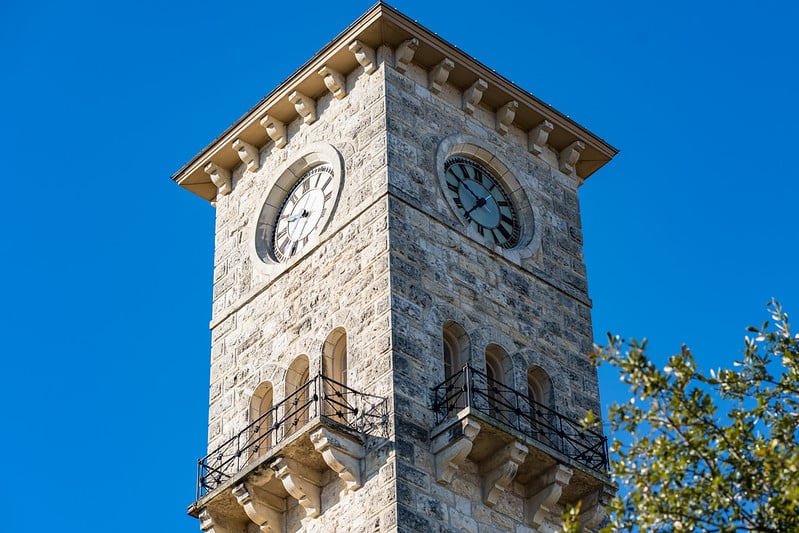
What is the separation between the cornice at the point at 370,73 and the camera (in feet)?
109

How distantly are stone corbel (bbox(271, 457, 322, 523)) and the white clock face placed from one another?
520 centimetres

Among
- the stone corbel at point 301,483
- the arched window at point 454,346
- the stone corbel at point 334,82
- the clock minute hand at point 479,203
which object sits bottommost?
the stone corbel at point 301,483

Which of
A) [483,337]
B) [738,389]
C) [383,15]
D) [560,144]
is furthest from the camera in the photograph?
[560,144]

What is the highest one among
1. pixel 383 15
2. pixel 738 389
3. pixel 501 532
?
pixel 383 15

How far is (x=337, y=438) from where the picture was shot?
28.0 meters

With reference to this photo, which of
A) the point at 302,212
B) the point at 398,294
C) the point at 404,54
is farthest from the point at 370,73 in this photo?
the point at 398,294

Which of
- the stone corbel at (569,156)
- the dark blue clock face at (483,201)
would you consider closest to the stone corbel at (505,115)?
the dark blue clock face at (483,201)

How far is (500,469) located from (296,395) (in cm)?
414

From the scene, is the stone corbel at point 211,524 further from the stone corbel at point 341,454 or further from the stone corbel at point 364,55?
the stone corbel at point 364,55

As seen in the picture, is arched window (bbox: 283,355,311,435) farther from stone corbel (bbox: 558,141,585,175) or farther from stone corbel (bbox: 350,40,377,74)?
stone corbel (bbox: 558,141,585,175)

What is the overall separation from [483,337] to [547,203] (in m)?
4.91

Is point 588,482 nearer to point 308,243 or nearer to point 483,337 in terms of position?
point 483,337

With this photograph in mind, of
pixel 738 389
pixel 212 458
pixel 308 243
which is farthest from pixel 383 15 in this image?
pixel 738 389

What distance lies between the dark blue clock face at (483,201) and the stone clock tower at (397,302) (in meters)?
0.04
